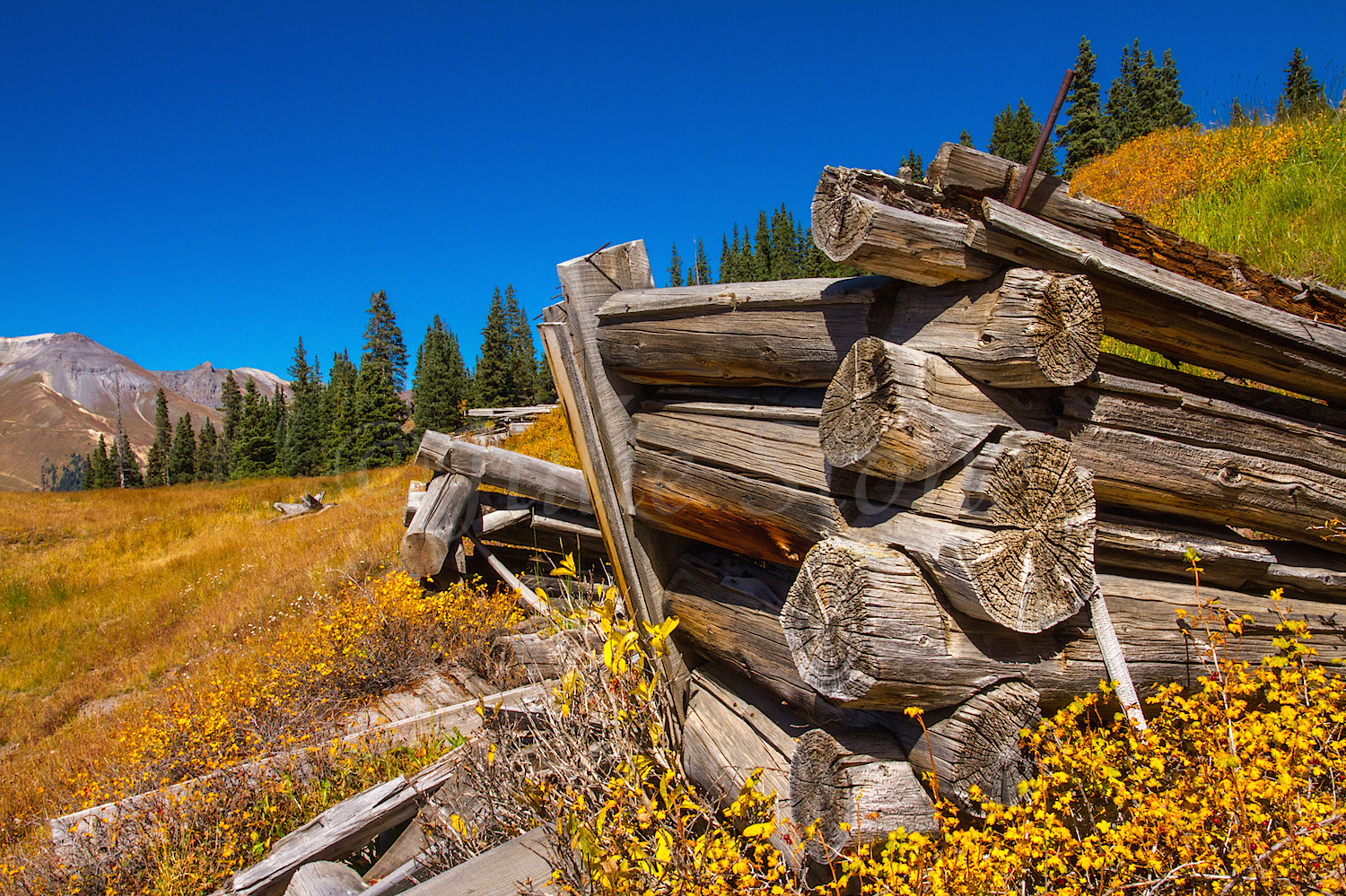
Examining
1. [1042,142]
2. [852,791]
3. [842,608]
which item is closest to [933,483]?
[842,608]

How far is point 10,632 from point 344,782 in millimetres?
11053

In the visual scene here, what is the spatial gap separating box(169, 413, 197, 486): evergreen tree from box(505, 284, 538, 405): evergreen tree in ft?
101

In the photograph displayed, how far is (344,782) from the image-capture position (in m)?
4.26

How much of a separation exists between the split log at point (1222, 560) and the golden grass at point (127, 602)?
6895mm

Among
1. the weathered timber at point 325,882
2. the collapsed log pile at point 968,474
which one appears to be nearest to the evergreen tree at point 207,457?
the weathered timber at point 325,882

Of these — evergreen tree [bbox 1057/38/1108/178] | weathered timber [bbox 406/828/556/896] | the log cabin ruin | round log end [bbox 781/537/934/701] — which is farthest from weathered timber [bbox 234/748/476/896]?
evergreen tree [bbox 1057/38/1108/178]

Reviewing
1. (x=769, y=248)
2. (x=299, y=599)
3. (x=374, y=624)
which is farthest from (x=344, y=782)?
(x=769, y=248)

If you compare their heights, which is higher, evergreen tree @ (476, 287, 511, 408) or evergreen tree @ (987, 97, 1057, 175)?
evergreen tree @ (987, 97, 1057, 175)

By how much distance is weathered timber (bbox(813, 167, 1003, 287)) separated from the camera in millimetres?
2229

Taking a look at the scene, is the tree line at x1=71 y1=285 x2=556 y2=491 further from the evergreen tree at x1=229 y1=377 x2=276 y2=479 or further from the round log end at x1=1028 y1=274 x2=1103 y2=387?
the round log end at x1=1028 y1=274 x2=1103 y2=387

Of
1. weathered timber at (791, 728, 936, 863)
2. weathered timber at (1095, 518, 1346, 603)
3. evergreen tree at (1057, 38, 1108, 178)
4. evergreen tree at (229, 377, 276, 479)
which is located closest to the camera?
weathered timber at (791, 728, 936, 863)

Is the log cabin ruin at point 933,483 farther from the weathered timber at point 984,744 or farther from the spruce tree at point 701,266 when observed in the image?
the spruce tree at point 701,266

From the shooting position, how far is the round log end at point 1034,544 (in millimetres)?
2074

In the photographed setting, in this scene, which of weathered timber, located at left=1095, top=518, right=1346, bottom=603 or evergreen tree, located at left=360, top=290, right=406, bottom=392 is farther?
evergreen tree, located at left=360, top=290, right=406, bottom=392
